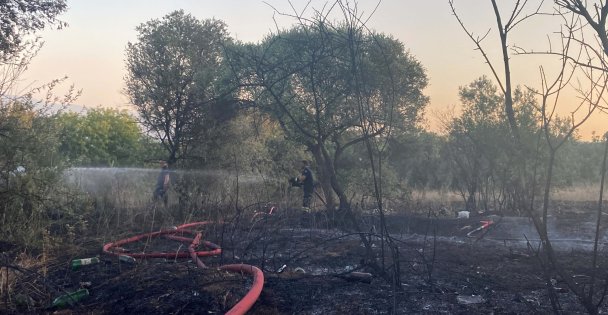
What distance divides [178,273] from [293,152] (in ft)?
44.2

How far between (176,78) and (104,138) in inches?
485

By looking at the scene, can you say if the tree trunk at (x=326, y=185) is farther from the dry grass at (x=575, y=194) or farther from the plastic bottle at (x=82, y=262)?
the dry grass at (x=575, y=194)

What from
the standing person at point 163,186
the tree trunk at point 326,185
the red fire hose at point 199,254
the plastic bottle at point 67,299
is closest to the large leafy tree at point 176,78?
the standing person at point 163,186

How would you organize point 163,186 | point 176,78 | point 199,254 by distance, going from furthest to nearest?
1. point 176,78
2. point 163,186
3. point 199,254

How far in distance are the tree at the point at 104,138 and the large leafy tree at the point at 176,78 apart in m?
7.79

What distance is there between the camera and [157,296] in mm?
5348

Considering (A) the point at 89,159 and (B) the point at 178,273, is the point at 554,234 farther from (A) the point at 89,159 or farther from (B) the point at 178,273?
(A) the point at 89,159

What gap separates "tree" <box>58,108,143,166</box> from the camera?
83.0 feet

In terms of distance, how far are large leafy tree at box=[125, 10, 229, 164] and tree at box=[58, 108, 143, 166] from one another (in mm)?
7793

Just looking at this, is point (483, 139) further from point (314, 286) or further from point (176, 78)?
point (314, 286)

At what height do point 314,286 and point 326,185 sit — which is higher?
point 326,185

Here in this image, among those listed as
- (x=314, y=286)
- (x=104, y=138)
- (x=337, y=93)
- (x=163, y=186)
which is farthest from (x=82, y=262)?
(x=104, y=138)

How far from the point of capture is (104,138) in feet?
88.2

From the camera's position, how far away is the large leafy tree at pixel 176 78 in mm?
15211
